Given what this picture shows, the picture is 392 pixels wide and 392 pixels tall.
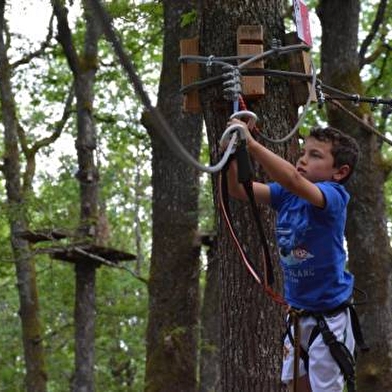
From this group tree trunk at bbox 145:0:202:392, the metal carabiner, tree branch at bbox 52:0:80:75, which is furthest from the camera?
tree branch at bbox 52:0:80:75

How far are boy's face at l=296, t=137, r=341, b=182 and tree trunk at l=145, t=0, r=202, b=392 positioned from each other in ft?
19.9

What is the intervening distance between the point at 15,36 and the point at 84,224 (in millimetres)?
4924

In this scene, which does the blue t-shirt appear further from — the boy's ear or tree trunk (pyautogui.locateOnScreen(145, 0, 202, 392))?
tree trunk (pyautogui.locateOnScreen(145, 0, 202, 392))

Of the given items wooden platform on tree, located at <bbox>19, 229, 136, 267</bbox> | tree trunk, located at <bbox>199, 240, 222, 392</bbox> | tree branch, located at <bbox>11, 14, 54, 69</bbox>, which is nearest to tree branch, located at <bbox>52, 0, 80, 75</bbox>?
tree branch, located at <bbox>11, 14, 54, 69</bbox>

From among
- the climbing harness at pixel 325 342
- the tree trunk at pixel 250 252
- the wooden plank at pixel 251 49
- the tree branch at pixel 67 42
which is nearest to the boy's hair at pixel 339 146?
the climbing harness at pixel 325 342

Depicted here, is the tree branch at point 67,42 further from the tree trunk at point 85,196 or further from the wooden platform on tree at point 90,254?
the wooden platform on tree at point 90,254

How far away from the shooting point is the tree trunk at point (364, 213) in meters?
8.49

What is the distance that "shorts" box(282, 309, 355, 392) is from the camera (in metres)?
3.59

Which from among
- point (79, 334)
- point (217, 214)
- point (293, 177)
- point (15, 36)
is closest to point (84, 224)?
point (79, 334)

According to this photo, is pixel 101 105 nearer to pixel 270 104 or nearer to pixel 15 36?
pixel 15 36

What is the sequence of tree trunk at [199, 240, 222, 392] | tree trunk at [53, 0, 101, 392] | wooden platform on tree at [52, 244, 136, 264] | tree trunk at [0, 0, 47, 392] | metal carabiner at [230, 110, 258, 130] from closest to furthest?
metal carabiner at [230, 110, 258, 130]
wooden platform on tree at [52, 244, 136, 264]
tree trunk at [199, 240, 222, 392]
tree trunk at [53, 0, 101, 392]
tree trunk at [0, 0, 47, 392]

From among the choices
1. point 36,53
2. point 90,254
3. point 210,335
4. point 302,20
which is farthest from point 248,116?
point 36,53

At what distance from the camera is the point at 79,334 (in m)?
13.8

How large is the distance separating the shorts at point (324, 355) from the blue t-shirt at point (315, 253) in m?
0.07
